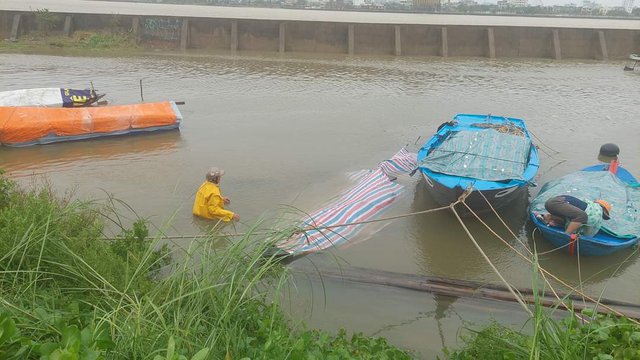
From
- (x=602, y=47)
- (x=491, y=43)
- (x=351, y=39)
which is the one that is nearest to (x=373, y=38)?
(x=351, y=39)

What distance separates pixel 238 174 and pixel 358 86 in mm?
11503

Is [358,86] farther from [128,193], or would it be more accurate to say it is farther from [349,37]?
[128,193]

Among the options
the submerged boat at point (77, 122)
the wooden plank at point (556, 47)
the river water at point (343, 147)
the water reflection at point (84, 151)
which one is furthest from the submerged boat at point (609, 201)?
the wooden plank at point (556, 47)

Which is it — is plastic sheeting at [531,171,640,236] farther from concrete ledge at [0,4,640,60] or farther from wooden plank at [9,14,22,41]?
wooden plank at [9,14,22,41]

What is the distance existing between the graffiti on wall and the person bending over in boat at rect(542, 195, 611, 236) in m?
27.7

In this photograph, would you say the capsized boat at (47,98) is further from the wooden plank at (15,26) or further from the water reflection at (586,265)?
the wooden plank at (15,26)

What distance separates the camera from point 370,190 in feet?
29.7

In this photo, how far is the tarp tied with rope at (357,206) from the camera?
6.84 meters

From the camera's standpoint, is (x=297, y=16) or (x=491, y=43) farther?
(x=297, y=16)

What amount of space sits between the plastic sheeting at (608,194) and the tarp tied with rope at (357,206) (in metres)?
2.69

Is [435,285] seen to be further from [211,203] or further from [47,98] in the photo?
[47,98]

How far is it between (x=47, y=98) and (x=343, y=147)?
8.07 metres

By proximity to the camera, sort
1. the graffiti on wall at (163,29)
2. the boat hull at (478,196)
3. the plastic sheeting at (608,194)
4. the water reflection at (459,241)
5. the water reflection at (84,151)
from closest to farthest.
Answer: the water reflection at (459,241) → the plastic sheeting at (608,194) → the boat hull at (478,196) → the water reflection at (84,151) → the graffiti on wall at (163,29)

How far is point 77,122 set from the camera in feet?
37.7
